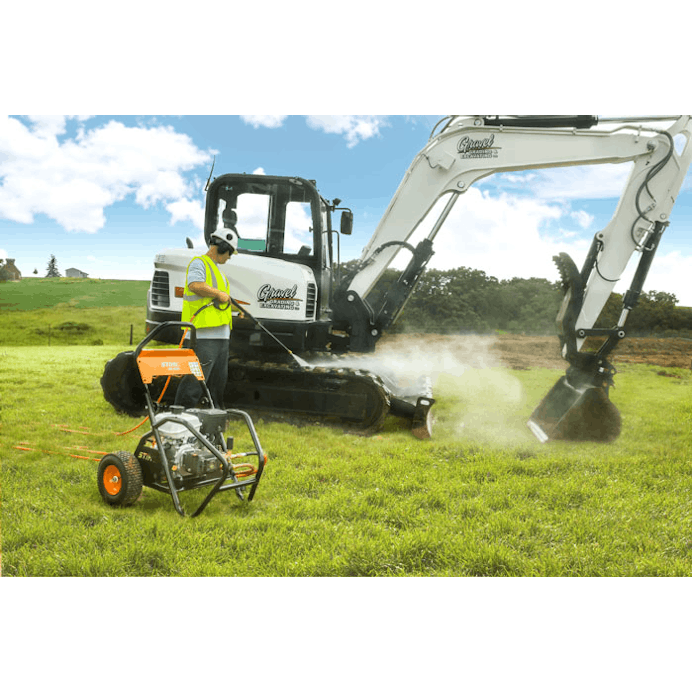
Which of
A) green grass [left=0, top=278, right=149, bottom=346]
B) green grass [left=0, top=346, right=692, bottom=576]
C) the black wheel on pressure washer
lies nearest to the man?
green grass [left=0, top=278, right=149, bottom=346]

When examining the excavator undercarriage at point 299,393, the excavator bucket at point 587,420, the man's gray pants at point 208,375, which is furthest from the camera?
the excavator undercarriage at point 299,393

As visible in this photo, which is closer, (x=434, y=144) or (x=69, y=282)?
(x=69, y=282)

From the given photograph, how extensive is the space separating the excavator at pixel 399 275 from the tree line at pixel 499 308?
0.10 meters

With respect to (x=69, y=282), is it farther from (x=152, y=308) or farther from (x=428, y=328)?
(x=428, y=328)

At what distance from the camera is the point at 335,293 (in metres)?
5.75

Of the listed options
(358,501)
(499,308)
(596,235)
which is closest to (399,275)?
(499,308)

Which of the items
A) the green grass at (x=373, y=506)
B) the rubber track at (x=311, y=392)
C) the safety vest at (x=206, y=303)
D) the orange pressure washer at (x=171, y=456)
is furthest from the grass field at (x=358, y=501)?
the safety vest at (x=206, y=303)

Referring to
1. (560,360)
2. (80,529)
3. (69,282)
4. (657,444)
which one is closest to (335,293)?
(560,360)

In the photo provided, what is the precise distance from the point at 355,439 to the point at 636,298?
2.79 m

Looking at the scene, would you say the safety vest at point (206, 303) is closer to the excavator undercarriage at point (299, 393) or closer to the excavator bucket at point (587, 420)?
the excavator undercarriage at point (299, 393)

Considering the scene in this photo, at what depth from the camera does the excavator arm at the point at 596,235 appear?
Result: 4852mm

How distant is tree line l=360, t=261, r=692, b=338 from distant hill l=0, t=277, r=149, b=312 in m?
2.88

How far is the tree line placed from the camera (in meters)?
4.87

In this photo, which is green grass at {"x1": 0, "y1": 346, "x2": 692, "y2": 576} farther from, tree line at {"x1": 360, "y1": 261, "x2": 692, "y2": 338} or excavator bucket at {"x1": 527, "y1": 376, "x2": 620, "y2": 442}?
tree line at {"x1": 360, "y1": 261, "x2": 692, "y2": 338}
